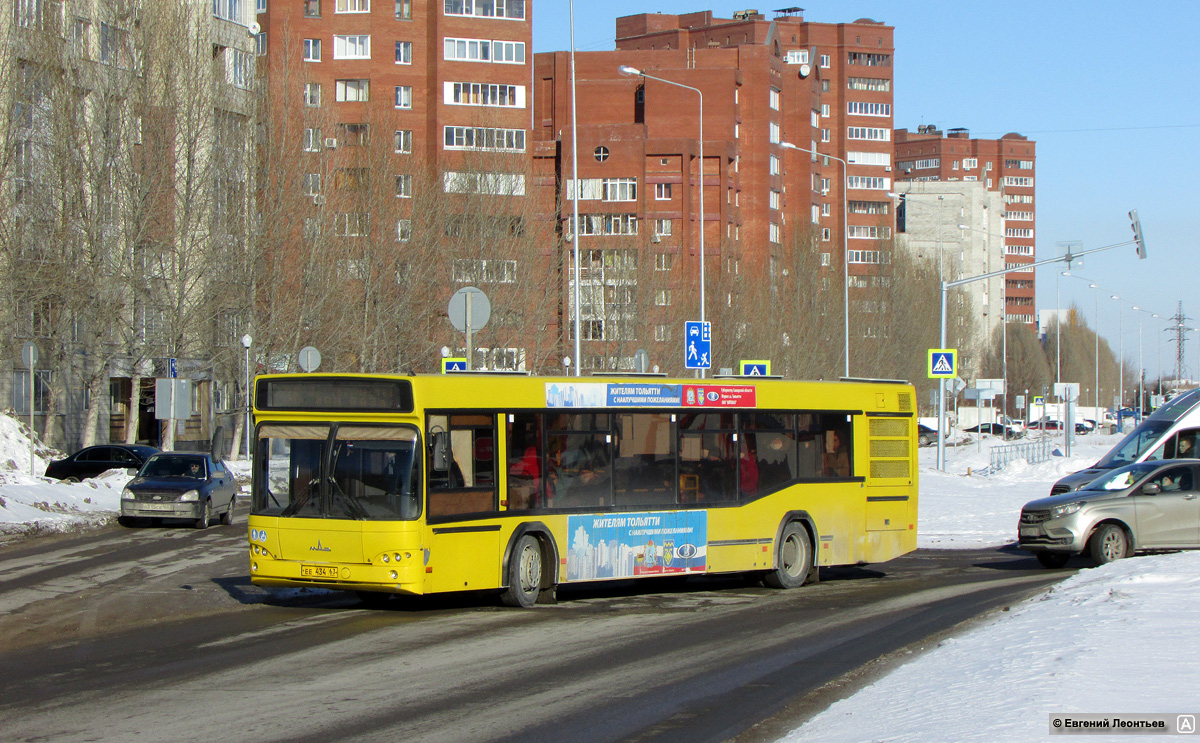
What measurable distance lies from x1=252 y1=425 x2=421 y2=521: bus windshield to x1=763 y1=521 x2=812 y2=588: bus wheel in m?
5.64

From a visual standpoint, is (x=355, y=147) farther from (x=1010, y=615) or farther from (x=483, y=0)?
(x=1010, y=615)

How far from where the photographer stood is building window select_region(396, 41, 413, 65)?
81062 mm

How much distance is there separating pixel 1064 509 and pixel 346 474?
11.3 metres

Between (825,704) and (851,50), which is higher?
(851,50)

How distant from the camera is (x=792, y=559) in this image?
56.6ft

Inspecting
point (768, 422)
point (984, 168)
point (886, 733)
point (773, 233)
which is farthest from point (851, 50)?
point (886, 733)

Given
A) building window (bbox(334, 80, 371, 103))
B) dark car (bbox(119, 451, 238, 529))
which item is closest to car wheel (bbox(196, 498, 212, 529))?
dark car (bbox(119, 451, 238, 529))

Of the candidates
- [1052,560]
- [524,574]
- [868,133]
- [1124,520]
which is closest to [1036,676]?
[524,574]

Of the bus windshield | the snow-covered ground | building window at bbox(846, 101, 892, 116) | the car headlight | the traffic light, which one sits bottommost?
the snow-covered ground

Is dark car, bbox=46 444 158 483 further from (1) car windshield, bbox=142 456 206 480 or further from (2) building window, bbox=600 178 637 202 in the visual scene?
(2) building window, bbox=600 178 637 202

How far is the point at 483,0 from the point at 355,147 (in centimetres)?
3075

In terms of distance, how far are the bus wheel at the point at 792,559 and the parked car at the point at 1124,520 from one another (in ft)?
14.1

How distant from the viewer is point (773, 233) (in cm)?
10200

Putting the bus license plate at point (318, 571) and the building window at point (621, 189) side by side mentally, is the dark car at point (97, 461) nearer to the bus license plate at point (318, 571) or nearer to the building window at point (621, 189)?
the bus license plate at point (318, 571)
